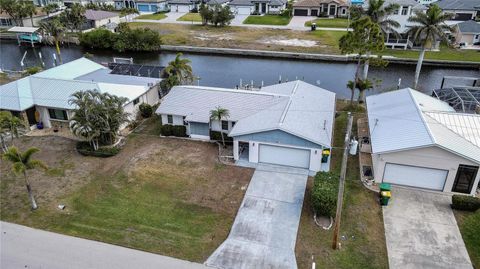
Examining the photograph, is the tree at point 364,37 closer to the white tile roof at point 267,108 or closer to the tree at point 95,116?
the white tile roof at point 267,108

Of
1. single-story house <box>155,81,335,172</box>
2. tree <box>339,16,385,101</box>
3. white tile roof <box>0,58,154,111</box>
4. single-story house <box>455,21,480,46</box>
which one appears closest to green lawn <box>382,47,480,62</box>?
single-story house <box>455,21,480,46</box>

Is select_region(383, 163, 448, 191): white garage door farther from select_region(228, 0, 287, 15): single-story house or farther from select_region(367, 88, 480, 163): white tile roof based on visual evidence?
select_region(228, 0, 287, 15): single-story house

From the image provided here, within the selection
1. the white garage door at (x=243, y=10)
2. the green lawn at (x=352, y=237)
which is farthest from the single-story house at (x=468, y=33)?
the green lawn at (x=352, y=237)

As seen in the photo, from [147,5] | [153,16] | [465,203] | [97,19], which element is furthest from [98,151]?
[147,5]

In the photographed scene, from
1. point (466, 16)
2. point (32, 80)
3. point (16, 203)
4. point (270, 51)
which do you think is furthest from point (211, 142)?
point (466, 16)

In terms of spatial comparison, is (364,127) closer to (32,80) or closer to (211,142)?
(211,142)

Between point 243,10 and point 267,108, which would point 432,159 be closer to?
point 267,108
